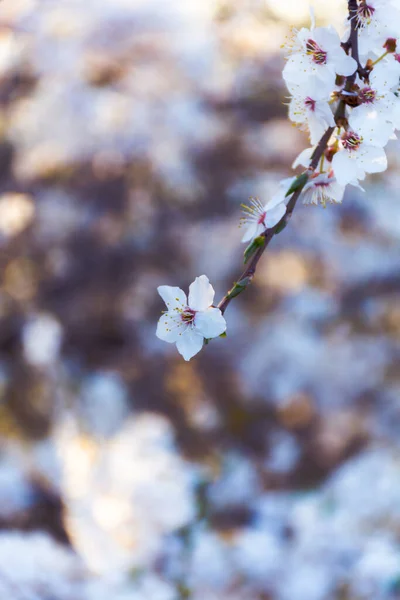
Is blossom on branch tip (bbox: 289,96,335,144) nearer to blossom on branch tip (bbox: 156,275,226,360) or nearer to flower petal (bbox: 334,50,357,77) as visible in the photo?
flower petal (bbox: 334,50,357,77)

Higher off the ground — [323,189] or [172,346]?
[172,346]

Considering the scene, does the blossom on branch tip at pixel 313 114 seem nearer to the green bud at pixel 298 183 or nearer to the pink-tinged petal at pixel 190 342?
the green bud at pixel 298 183

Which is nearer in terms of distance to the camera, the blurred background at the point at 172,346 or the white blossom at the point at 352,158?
the white blossom at the point at 352,158

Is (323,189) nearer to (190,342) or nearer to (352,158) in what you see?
(352,158)

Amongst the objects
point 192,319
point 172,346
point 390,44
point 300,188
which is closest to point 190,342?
point 192,319

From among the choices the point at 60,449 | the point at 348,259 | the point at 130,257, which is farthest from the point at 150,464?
the point at 348,259

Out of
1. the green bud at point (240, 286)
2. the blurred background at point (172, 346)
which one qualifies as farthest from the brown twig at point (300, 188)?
the blurred background at point (172, 346)

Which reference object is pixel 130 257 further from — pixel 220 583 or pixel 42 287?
pixel 220 583
